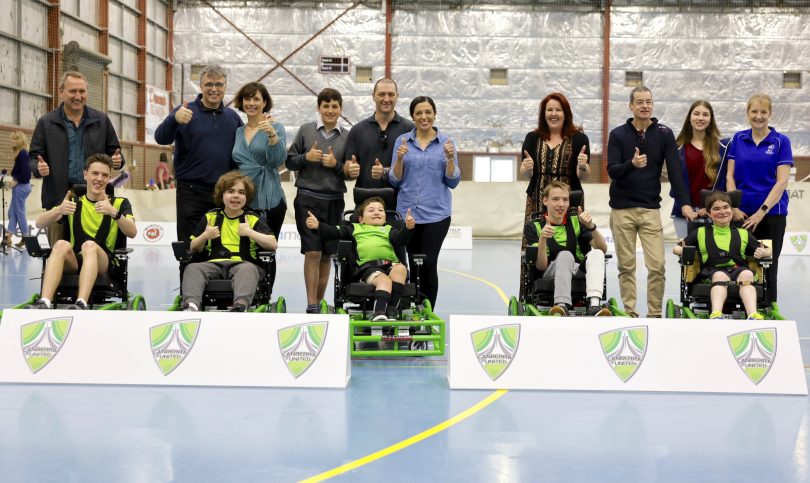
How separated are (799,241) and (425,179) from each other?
11258 mm

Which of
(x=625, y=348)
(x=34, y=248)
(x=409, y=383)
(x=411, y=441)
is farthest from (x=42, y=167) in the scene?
(x=625, y=348)

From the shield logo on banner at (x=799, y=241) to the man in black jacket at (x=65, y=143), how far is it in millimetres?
12518

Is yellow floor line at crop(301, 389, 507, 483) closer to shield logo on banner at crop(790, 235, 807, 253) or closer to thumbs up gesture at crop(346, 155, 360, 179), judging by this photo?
thumbs up gesture at crop(346, 155, 360, 179)

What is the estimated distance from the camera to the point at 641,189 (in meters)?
5.73

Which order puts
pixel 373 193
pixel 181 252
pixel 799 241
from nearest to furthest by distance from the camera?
1. pixel 181 252
2. pixel 373 193
3. pixel 799 241

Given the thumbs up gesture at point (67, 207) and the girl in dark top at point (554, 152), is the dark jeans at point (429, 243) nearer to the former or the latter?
the girl in dark top at point (554, 152)

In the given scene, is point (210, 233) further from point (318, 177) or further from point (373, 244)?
point (373, 244)

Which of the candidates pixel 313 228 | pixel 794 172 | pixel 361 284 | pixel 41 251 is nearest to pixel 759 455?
pixel 361 284

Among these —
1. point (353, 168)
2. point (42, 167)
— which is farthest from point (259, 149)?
point (42, 167)

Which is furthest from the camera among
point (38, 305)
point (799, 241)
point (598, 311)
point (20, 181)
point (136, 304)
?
point (799, 241)

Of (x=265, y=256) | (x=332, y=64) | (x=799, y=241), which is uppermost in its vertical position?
(x=332, y=64)

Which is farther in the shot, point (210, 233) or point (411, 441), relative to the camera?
point (210, 233)

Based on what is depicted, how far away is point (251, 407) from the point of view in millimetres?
3879

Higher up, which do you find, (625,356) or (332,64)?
(332,64)
